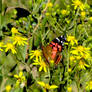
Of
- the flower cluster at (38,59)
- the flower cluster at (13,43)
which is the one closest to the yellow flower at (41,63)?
the flower cluster at (38,59)

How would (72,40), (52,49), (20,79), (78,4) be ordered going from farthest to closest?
(78,4) < (72,40) < (52,49) < (20,79)

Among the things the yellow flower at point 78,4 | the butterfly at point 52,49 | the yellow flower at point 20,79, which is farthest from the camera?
the yellow flower at point 78,4

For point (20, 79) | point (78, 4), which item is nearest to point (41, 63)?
point (20, 79)

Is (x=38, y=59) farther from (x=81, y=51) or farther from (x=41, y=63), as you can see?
(x=81, y=51)

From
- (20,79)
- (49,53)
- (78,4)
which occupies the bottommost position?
(20,79)

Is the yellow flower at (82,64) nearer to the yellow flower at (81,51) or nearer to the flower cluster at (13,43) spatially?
the yellow flower at (81,51)

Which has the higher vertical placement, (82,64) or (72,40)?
(72,40)

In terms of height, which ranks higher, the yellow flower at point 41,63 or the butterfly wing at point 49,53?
the butterfly wing at point 49,53

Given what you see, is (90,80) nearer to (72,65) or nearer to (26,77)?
(72,65)

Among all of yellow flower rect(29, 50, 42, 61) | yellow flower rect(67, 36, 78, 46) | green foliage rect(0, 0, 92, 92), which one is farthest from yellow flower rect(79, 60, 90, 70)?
yellow flower rect(29, 50, 42, 61)

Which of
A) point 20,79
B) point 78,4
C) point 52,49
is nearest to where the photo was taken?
point 20,79

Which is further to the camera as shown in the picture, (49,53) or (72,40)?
(72,40)

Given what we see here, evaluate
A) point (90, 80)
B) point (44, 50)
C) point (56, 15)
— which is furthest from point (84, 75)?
point (56, 15)
